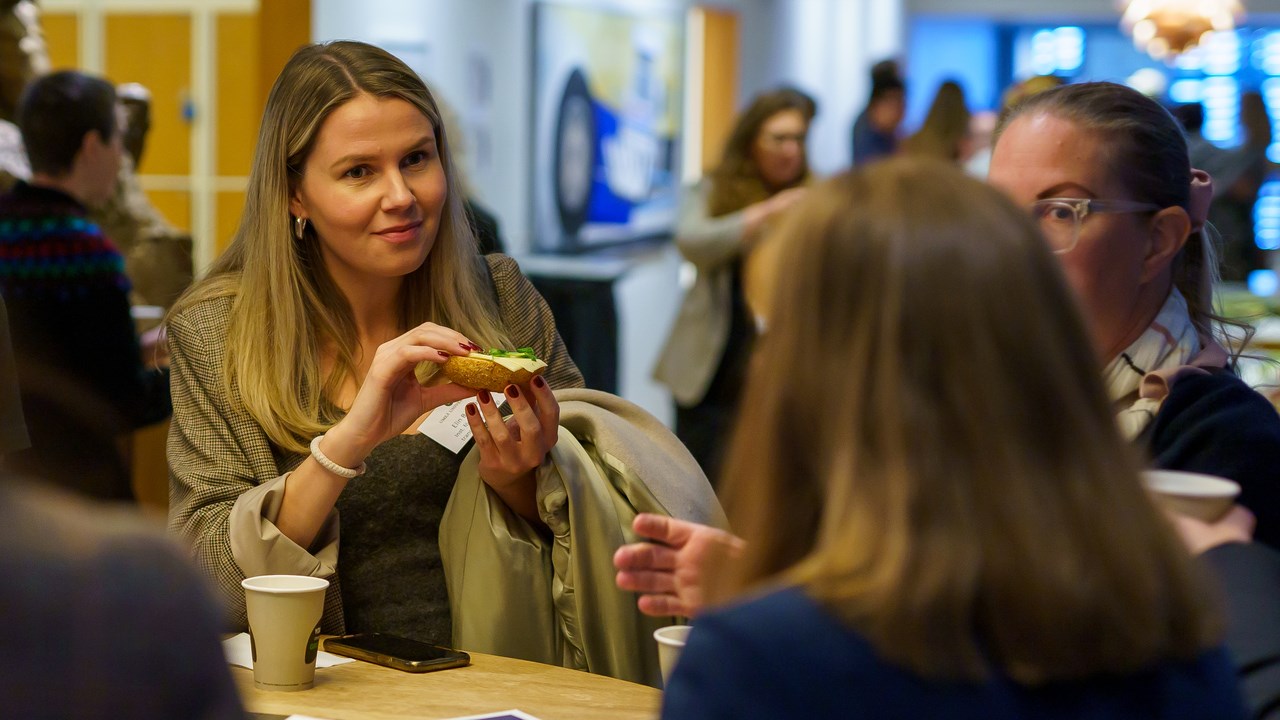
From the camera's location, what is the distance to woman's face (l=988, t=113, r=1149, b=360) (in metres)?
1.98

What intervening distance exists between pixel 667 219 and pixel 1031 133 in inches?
349

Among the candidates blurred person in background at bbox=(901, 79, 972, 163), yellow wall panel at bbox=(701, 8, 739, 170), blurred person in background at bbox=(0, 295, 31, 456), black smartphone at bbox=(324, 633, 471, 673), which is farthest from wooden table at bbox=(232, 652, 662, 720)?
yellow wall panel at bbox=(701, 8, 739, 170)

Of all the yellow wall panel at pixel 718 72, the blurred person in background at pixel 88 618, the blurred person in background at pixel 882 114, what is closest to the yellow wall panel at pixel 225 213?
the blurred person in background at pixel 882 114

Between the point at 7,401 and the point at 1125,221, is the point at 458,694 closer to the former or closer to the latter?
the point at 1125,221

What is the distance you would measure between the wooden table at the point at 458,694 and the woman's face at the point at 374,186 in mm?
756

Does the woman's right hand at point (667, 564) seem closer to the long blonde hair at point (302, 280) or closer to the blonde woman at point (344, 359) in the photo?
the blonde woman at point (344, 359)

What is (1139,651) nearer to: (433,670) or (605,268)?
(433,670)

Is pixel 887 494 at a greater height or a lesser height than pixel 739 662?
greater

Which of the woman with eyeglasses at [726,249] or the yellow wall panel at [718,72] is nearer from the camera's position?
the woman with eyeglasses at [726,249]

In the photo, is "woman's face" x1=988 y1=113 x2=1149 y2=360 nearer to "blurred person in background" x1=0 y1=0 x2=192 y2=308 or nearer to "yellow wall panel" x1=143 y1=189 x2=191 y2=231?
"blurred person in background" x1=0 y1=0 x2=192 y2=308

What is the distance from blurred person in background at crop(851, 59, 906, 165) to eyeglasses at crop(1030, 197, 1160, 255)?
6802mm

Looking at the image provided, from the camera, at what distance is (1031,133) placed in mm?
2064

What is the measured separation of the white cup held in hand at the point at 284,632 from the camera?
1.68m

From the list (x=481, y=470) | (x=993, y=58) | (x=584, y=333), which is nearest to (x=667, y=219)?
(x=584, y=333)
